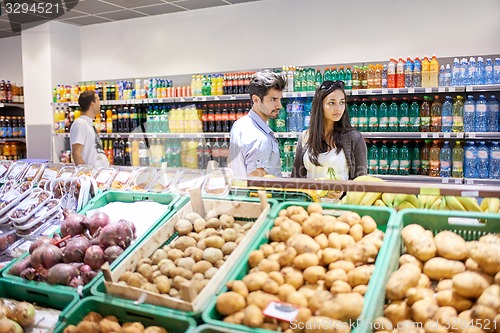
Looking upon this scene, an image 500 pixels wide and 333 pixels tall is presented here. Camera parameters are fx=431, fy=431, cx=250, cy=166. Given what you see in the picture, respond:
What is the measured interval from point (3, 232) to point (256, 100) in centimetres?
181

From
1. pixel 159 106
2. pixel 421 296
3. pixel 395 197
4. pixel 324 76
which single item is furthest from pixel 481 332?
pixel 159 106

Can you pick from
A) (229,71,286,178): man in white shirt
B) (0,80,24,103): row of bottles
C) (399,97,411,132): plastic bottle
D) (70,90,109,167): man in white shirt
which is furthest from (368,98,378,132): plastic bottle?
(0,80,24,103): row of bottles

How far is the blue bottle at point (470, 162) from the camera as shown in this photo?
4.72m

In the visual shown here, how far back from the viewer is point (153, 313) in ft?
4.69

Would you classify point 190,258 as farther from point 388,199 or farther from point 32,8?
point 32,8

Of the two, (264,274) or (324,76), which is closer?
(264,274)

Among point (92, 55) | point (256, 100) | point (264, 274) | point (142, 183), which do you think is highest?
point (92, 55)

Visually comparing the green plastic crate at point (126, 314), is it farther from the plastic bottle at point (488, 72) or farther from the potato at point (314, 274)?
the plastic bottle at point (488, 72)

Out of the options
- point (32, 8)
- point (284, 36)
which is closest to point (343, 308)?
point (284, 36)

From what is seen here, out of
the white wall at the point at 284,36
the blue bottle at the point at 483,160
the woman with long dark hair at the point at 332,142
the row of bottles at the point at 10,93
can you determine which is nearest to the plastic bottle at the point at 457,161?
the blue bottle at the point at 483,160

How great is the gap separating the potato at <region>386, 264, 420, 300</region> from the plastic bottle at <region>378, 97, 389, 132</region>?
375cm

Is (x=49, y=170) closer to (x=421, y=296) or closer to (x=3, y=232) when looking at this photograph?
(x=3, y=232)

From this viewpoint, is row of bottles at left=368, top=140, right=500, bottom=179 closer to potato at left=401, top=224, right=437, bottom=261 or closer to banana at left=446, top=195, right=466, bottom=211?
banana at left=446, top=195, right=466, bottom=211

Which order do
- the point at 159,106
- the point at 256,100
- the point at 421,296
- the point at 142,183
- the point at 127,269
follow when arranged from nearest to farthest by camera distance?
the point at 421,296, the point at 127,269, the point at 142,183, the point at 256,100, the point at 159,106
